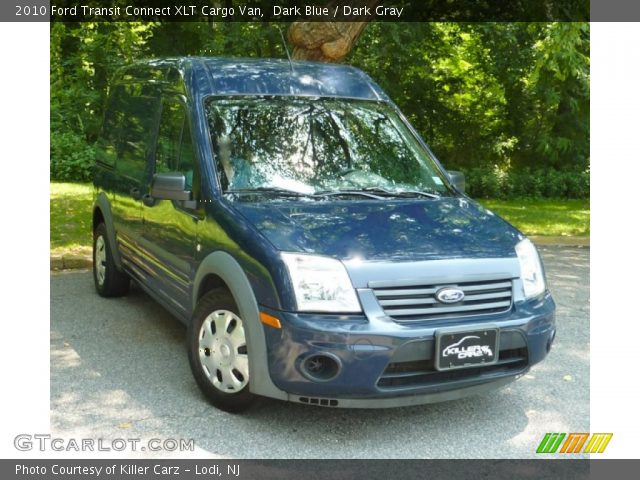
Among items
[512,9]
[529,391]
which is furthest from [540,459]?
[512,9]

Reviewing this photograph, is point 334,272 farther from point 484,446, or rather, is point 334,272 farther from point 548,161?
point 548,161

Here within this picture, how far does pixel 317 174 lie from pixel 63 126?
15.8 m

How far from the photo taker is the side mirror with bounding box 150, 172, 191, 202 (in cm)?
504

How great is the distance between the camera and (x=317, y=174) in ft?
17.0

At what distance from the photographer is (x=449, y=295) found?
14.1 ft

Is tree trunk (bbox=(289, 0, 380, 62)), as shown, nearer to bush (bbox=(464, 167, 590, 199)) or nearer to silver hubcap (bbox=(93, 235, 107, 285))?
silver hubcap (bbox=(93, 235, 107, 285))

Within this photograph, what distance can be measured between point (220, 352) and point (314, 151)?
4.86 feet

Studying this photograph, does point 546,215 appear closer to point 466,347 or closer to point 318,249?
point 466,347

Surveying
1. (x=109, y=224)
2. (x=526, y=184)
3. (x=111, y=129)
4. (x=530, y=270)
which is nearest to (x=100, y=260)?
(x=109, y=224)

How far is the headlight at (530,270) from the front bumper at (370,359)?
0.26 m

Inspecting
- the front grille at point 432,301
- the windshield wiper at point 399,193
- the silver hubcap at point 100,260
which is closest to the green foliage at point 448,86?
the silver hubcap at point 100,260

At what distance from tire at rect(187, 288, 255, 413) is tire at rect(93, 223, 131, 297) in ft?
8.77

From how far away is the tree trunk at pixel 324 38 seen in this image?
32.8ft

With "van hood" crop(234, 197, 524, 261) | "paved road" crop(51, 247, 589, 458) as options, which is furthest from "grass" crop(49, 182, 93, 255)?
"van hood" crop(234, 197, 524, 261)
